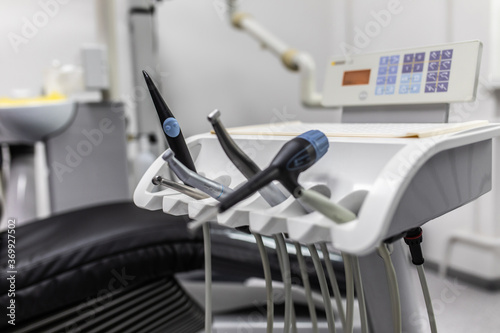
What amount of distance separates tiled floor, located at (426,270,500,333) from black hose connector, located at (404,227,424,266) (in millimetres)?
731

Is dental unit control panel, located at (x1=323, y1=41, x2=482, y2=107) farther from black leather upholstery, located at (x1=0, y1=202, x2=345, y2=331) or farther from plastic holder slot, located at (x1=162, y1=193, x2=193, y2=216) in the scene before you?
black leather upholstery, located at (x1=0, y1=202, x2=345, y2=331)

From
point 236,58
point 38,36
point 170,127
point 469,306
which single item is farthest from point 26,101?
point 469,306

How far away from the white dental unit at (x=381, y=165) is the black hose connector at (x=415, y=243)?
0.07 feet

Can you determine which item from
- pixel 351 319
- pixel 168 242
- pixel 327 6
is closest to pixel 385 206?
pixel 351 319

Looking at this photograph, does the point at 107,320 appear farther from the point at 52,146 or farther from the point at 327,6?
the point at 327,6

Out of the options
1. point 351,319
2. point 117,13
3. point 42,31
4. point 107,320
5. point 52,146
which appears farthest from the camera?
point 117,13

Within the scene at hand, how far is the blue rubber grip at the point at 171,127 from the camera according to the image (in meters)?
0.51

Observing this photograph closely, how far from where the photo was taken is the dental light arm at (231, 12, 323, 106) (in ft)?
7.62

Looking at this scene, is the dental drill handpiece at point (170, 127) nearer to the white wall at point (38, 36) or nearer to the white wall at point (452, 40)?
the white wall at point (452, 40)

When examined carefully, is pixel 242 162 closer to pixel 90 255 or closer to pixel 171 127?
pixel 171 127

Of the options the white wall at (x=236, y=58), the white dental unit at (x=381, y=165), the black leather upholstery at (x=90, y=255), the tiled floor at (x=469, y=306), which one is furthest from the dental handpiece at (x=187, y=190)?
the white wall at (x=236, y=58)

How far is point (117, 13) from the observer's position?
2.29 meters

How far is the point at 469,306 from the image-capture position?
162cm

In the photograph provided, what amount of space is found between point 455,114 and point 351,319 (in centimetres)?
33
